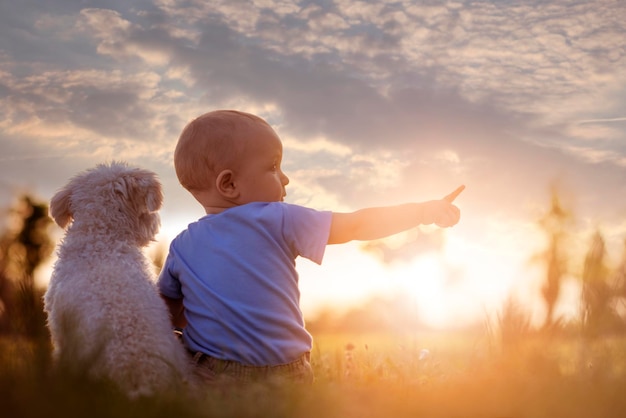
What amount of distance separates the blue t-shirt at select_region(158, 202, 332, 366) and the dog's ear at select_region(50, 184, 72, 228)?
926mm

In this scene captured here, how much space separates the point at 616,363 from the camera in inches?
141

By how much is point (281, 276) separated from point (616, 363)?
2237mm

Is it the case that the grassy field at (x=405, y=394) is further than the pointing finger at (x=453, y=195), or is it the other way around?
the pointing finger at (x=453, y=195)

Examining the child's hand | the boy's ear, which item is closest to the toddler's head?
the boy's ear

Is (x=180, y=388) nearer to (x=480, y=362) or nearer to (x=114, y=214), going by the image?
(x=114, y=214)

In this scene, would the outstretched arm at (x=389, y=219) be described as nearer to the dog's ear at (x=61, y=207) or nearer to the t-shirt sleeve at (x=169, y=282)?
the t-shirt sleeve at (x=169, y=282)

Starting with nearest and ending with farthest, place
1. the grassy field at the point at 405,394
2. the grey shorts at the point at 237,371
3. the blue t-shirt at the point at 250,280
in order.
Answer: the grassy field at the point at 405,394 < the grey shorts at the point at 237,371 < the blue t-shirt at the point at 250,280

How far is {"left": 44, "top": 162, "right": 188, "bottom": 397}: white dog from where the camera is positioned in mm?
3623

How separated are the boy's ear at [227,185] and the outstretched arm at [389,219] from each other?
825 millimetres

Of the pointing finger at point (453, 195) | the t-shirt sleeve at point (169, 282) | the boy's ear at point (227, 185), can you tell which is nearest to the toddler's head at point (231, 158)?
the boy's ear at point (227, 185)

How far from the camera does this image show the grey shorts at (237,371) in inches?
162

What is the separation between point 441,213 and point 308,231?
38.5 inches

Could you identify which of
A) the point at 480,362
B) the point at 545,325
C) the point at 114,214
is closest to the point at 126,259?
the point at 114,214

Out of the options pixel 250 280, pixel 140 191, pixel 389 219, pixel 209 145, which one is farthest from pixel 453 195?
pixel 140 191
